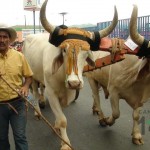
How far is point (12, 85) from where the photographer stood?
3.47m

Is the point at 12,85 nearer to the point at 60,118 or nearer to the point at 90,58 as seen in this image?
the point at 90,58

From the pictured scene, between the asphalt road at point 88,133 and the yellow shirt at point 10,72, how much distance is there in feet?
5.54

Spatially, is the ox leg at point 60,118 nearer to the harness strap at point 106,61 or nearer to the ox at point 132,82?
the harness strap at point 106,61

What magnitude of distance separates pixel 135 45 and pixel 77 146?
1.76 metres

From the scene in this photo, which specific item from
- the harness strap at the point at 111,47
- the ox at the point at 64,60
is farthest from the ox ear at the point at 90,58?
the harness strap at the point at 111,47

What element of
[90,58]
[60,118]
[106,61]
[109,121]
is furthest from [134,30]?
[109,121]

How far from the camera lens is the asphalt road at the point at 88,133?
16.2 ft

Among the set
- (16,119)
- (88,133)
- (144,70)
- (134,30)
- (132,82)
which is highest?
(134,30)

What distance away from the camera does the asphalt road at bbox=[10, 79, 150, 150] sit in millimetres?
4934

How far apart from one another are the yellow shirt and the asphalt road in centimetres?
169

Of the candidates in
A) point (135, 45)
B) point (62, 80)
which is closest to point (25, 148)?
point (62, 80)

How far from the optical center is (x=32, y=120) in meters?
6.42

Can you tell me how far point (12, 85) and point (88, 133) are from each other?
2.41 m

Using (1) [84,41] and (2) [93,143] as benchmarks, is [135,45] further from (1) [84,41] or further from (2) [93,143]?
(2) [93,143]
